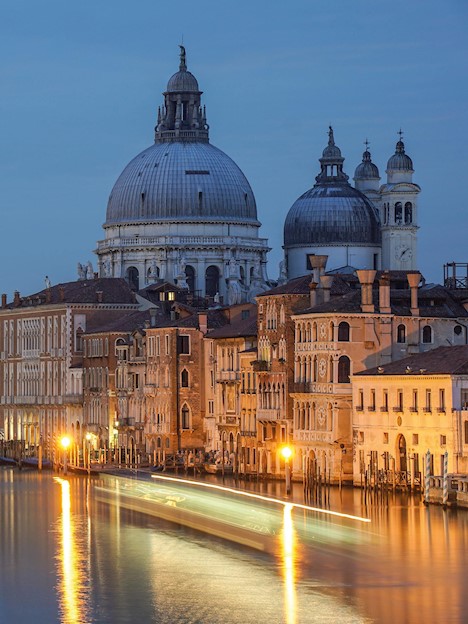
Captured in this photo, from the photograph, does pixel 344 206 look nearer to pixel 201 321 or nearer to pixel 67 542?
pixel 201 321

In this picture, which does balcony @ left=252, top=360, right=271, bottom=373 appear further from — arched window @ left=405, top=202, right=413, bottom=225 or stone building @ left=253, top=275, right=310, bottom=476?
arched window @ left=405, top=202, right=413, bottom=225

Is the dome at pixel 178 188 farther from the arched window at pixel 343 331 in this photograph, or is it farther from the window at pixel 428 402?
the window at pixel 428 402

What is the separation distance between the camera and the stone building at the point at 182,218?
13112 centimetres

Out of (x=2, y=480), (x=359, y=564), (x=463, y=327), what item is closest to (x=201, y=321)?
(x=2, y=480)

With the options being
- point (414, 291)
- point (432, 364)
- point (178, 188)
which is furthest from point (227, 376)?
point (178, 188)

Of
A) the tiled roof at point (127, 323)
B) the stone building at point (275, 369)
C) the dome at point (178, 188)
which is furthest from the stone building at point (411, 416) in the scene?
the dome at point (178, 188)

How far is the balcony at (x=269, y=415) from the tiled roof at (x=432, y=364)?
641cm

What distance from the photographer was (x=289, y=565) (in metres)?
57.7

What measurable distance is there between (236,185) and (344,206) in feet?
29.3

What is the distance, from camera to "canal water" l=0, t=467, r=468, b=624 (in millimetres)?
51344

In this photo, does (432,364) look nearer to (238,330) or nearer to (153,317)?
(238,330)

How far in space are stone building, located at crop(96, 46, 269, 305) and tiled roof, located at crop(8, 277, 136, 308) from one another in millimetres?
10341

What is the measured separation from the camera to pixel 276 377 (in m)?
84.8

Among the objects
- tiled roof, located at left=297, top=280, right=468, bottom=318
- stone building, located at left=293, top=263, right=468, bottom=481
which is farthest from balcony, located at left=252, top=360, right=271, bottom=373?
tiled roof, located at left=297, top=280, right=468, bottom=318
